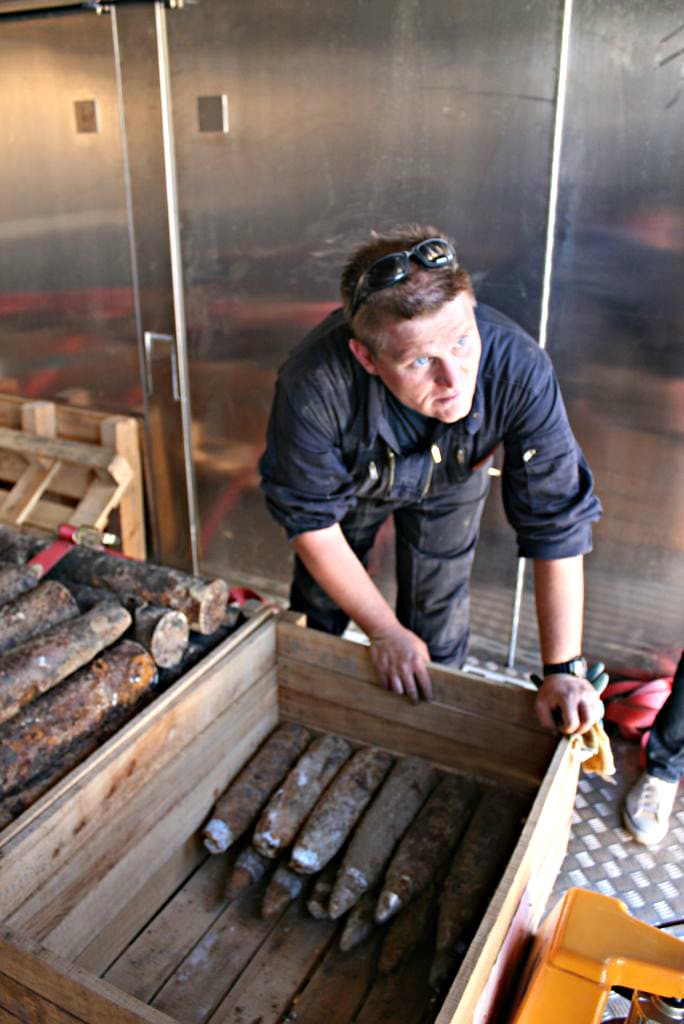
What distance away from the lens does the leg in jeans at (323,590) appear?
Answer: 2605mm

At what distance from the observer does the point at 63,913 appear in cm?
175

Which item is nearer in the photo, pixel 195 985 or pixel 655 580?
pixel 195 985

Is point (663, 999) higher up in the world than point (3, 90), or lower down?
lower down

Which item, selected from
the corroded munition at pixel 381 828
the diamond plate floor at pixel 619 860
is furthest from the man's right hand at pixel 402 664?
the diamond plate floor at pixel 619 860

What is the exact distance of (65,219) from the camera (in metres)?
A: 3.77

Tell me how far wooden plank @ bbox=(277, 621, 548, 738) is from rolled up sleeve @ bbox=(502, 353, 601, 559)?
1.13ft

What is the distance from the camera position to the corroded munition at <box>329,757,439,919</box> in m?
1.88

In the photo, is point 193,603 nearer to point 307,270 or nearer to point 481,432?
point 481,432

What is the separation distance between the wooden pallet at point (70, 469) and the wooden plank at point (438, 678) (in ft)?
5.80

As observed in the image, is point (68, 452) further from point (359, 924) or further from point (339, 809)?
point (359, 924)

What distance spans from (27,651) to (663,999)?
1.46 meters

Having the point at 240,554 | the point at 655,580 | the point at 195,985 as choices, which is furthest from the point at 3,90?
the point at 195,985

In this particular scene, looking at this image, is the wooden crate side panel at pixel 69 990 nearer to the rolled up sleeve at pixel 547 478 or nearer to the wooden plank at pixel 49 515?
the rolled up sleeve at pixel 547 478

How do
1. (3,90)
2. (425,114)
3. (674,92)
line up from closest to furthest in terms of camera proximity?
(674,92) → (425,114) → (3,90)
